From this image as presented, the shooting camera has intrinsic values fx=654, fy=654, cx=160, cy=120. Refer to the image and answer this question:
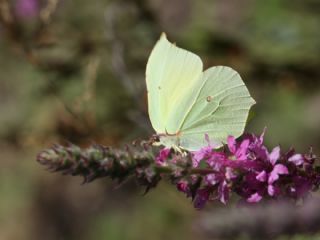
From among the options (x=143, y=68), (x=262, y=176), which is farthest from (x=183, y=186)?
(x=143, y=68)

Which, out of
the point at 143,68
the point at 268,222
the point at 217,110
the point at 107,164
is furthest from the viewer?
the point at 143,68

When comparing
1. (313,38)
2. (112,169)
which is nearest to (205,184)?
(112,169)

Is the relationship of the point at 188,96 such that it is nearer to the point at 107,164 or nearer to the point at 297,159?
the point at 297,159

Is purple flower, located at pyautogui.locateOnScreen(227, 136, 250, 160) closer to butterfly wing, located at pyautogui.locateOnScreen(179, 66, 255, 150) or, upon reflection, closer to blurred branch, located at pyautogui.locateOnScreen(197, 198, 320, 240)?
butterfly wing, located at pyautogui.locateOnScreen(179, 66, 255, 150)

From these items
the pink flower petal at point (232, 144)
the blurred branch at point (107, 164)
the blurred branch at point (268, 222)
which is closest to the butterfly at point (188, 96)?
the pink flower petal at point (232, 144)

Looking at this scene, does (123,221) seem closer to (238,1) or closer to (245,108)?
(238,1)

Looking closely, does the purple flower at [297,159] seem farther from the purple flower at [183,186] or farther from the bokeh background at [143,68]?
the bokeh background at [143,68]

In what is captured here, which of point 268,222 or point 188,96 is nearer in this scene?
point 268,222
